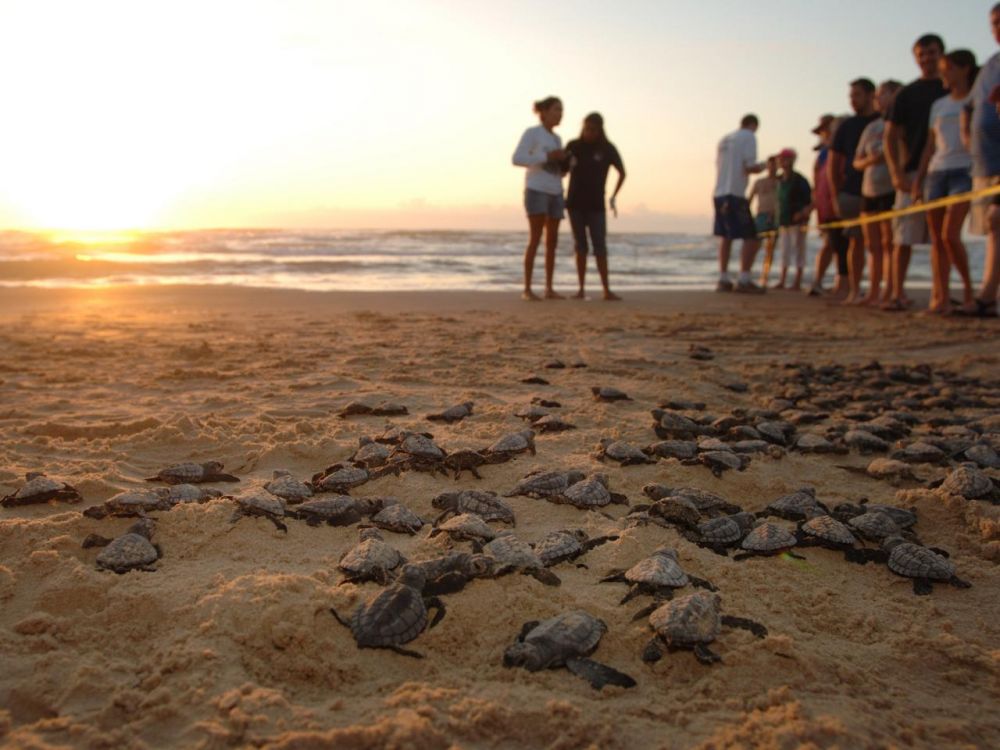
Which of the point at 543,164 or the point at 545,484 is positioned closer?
the point at 545,484

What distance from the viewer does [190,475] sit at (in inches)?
110

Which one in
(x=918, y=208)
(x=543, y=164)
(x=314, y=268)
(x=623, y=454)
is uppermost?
(x=543, y=164)

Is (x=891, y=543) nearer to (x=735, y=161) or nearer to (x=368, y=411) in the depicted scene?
(x=368, y=411)

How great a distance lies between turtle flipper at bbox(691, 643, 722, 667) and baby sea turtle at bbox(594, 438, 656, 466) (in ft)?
4.39

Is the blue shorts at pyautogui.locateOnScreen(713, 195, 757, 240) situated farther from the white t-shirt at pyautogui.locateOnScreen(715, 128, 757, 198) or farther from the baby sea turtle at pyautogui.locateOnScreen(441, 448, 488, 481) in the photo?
the baby sea turtle at pyautogui.locateOnScreen(441, 448, 488, 481)

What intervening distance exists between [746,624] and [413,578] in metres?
0.89

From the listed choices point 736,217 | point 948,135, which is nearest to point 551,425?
point 948,135

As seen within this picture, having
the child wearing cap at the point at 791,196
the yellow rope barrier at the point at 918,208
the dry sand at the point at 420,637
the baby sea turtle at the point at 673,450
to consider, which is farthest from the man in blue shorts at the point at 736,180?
the baby sea turtle at the point at 673,450

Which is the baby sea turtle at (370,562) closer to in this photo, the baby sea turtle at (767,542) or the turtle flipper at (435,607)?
the turtle flipper at (435,607)

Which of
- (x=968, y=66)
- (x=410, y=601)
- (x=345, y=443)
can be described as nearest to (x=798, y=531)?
(x=410, y=601)

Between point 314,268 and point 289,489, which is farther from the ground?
point 314,268

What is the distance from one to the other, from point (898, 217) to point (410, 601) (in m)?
7.69

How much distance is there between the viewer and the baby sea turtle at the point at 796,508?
8.58 feet

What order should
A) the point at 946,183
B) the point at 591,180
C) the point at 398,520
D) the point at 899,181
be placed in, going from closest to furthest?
the point at 398,520 < the point at 946,183 < the point at 899,181 < the point at 591,180
